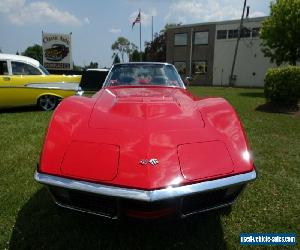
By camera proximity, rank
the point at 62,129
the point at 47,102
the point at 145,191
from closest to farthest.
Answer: the point at 145,191 → the point at 62,129 → the point at 47,102

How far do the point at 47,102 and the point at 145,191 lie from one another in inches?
334

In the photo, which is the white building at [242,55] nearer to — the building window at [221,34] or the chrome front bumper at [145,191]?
the building window at [221,34]

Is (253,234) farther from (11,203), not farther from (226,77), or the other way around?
(226,77)

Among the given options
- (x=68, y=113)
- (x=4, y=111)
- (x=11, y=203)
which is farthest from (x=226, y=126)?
(x=4, y=111)

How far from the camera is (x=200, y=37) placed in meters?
38.0

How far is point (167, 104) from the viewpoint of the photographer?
11.3 ft

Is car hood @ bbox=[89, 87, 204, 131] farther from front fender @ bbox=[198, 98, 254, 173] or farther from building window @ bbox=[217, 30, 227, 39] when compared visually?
building window @ bbox=[217, 30, 227, 39]

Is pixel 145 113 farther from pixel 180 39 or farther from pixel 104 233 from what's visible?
pixel 180 39

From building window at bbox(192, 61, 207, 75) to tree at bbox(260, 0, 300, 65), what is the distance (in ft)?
58.0

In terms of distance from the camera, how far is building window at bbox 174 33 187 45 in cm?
3917

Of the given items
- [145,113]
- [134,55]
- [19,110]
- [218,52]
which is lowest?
[19,110]

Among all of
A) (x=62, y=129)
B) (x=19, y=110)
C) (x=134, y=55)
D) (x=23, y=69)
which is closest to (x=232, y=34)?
(x=19, y=110)

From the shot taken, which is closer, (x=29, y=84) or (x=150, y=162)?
(x=150, y=162)

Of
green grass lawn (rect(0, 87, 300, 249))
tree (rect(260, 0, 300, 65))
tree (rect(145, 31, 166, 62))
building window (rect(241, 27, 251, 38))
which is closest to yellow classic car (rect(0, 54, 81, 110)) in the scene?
green grass lawn (rect(0, 87, 300, 249))
